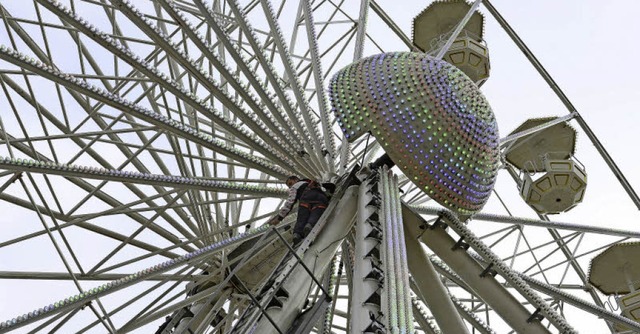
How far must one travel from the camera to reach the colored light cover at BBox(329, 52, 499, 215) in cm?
885

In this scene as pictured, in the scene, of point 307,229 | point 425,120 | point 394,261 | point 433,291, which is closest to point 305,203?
point 307,229

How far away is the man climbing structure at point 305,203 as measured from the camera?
927 cm

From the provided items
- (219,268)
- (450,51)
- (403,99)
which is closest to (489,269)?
(403,99)

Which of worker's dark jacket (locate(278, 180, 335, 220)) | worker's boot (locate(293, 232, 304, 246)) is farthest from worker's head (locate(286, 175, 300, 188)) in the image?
worker's boot (locate(293, 232, 304, 246))

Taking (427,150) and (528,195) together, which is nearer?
(427,150)

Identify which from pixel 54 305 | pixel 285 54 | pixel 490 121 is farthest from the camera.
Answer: pixel 285 54

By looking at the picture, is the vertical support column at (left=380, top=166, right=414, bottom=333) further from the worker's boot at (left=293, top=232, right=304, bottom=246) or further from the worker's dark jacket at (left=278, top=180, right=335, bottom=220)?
the worker's boot at (left=293, top=232, right=304, bottom=246)

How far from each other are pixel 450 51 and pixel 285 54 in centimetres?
500

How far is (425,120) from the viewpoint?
8922mm

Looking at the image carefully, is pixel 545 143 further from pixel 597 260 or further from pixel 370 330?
pixel 370 330

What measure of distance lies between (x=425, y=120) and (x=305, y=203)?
1.66m

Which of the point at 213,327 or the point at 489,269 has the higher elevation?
the point at 213,327

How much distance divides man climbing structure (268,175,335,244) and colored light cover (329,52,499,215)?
3.45 ft

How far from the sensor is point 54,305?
8109 millimetres
